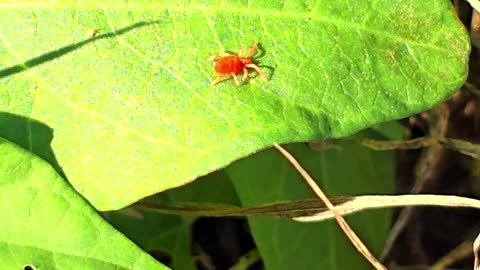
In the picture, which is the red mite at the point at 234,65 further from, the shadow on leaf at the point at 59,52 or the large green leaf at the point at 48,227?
the large green leaf at the point at 48,227

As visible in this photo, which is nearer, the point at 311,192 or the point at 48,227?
the point at 48,227

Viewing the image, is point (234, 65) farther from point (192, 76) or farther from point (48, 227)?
point (48, 227)

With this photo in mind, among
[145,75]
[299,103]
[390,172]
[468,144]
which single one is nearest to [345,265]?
[390,172]

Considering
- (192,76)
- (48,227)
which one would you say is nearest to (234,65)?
(192,76)

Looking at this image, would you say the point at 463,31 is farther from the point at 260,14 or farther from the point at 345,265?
the point at 345,265

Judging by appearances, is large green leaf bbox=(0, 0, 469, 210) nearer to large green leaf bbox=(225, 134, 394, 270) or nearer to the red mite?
the red mite

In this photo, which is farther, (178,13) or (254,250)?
(254,250)

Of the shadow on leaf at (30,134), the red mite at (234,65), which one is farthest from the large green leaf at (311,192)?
the shadow on leaf at (30,134)

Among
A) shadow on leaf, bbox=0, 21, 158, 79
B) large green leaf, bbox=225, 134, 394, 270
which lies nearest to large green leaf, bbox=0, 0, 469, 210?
shadow on leaf, bbox=0, 21, 158, 79
